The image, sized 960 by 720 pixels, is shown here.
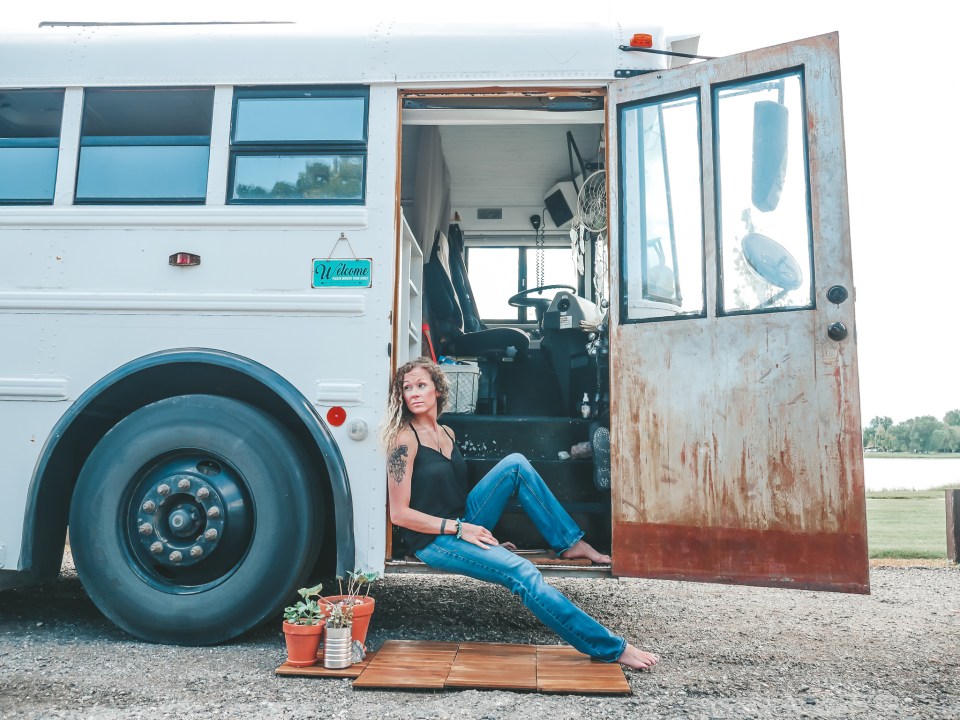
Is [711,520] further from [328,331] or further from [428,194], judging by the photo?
[428,194]

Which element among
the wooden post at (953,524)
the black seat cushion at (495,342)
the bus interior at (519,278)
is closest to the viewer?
the bus interior at (519,278)

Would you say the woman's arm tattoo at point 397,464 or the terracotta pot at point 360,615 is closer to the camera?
the terracotta pot at point 360,615

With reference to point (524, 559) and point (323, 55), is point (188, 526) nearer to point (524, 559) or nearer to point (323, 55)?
point (524, 559)

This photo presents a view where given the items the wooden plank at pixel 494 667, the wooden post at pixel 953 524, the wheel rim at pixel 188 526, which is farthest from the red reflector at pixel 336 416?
the wooden post at pixel 953 524

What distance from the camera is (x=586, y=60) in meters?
2.99

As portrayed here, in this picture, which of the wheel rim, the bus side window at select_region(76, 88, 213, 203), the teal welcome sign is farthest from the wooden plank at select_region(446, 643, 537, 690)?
the bus side window at select_region(76, 88, 213, 203)

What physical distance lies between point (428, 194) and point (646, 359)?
2.10 metres

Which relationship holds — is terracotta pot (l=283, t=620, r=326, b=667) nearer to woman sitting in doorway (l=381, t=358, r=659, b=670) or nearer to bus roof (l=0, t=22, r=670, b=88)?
woman sitting in doorway (l=381, t=358, r=659, b=670)

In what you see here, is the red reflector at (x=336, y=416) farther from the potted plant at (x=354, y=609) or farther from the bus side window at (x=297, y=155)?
the bus side window at (x=297, y=155)

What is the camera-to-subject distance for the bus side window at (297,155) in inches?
118

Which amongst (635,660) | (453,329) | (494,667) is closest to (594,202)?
(453,329)

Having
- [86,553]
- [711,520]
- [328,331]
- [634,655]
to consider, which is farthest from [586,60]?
[86,553]

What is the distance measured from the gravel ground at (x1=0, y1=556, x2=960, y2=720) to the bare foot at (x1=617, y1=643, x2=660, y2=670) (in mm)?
38

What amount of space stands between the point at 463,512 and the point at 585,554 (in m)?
0.54
